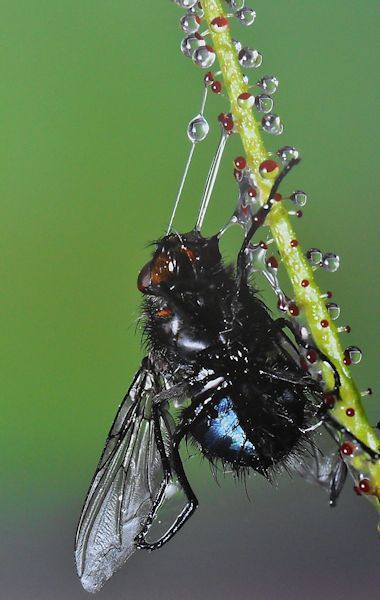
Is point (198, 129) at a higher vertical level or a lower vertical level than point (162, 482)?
higher

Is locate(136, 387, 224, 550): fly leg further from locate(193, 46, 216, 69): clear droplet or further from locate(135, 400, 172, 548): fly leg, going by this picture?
locate(193, 46, 216, 69): clear droplet

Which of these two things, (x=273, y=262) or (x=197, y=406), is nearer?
(x=273, y=262)

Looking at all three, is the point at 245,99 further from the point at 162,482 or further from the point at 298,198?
the point at 162,482

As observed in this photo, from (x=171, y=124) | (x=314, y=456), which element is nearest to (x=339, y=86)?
(x=171, y=124)

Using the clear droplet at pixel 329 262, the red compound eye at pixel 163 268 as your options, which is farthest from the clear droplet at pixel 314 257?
the red compound eye at pixel 163 268

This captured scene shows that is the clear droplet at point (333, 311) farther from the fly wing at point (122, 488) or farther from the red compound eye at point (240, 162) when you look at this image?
the fly wing at point (122, 488)

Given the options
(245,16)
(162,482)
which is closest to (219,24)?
(245,16)
